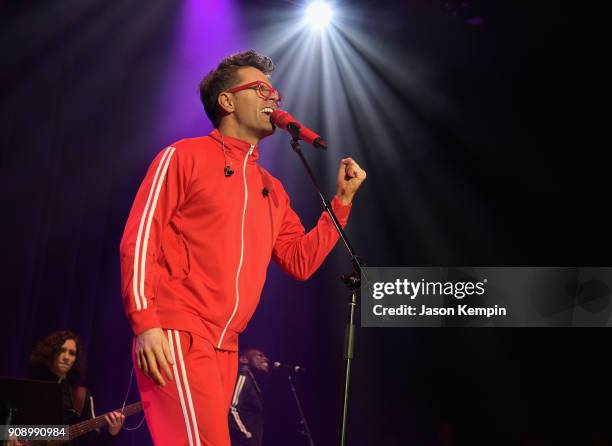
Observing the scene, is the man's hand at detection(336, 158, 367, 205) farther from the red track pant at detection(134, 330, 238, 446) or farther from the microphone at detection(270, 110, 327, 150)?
the red track pant at detection(134, 330, 238, 446)

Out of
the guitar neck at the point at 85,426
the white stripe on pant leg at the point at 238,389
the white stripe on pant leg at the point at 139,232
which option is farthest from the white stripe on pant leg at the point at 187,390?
the white stripe on pant leg at the point at 238,389

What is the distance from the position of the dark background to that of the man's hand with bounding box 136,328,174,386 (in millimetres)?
3968

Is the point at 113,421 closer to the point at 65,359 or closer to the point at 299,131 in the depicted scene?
the point at 65,359

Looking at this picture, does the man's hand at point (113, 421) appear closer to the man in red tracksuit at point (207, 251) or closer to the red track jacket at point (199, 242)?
the man in red tracksuit at point (207, 251)

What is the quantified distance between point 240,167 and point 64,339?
10.9 feet

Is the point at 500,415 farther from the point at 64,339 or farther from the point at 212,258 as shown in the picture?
the point at 212,258

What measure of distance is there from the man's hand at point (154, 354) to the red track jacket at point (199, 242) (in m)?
0.03

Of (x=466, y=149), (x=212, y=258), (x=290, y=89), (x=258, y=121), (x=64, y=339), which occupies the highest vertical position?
(x=290, y=89)

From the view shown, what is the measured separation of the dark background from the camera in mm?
5328

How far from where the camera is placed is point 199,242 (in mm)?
1886

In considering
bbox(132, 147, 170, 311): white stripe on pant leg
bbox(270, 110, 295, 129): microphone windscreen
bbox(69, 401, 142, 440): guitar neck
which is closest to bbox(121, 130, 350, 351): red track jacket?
bbox(132, 147, 170, 311): white stripe on pant leg

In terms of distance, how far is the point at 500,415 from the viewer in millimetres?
6133

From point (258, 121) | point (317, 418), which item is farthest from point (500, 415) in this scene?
point (258, 121)

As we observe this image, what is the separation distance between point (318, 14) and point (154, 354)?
230 inches
